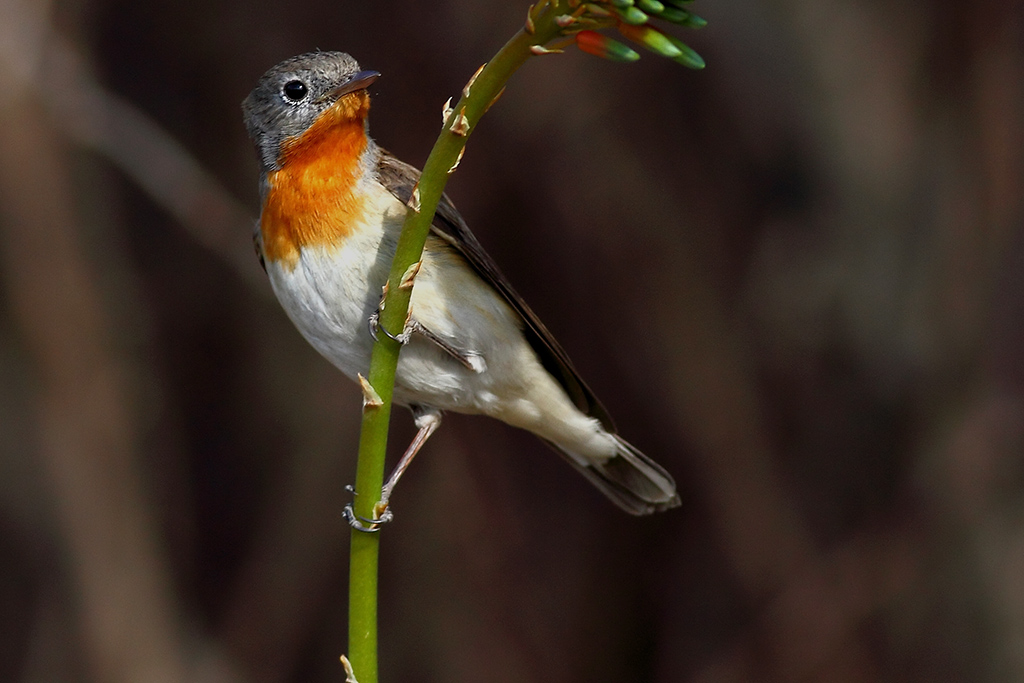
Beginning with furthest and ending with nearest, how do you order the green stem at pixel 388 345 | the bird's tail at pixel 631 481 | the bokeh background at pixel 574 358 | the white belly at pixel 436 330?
the bokeh background at pixel 574 358 < the bird's tail at pixel 631 481 < the white belly at pixel 436 330 < the green stem at pixel 388 345

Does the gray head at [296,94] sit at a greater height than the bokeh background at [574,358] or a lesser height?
greater

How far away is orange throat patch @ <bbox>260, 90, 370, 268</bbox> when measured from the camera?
2854mm

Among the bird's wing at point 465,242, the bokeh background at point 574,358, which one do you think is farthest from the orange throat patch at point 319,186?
the bokeh background at point 574,358

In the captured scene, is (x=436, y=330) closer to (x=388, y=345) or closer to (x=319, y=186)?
(x=319, y=186)

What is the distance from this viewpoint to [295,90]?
3.04 meters

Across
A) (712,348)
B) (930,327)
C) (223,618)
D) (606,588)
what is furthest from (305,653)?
(930,327)

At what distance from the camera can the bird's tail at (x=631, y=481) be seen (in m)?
3.39

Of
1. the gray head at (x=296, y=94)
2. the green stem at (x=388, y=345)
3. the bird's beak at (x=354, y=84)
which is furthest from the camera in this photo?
the gray head at (x=296, y=94)

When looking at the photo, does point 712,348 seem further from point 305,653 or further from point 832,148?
point 305,653

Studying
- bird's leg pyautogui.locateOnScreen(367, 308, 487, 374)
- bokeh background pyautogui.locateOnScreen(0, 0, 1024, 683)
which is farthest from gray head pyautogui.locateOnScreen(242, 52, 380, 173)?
bokeh background pyautogui.locateOnScreen(0, 0, 1024, 683)

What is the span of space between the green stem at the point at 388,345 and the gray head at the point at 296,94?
1329mm

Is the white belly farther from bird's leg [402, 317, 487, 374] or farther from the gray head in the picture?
the gray head

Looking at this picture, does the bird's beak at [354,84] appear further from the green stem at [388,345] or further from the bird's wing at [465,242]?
the green stem at [388,345]

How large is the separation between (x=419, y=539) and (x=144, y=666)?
1549mm
